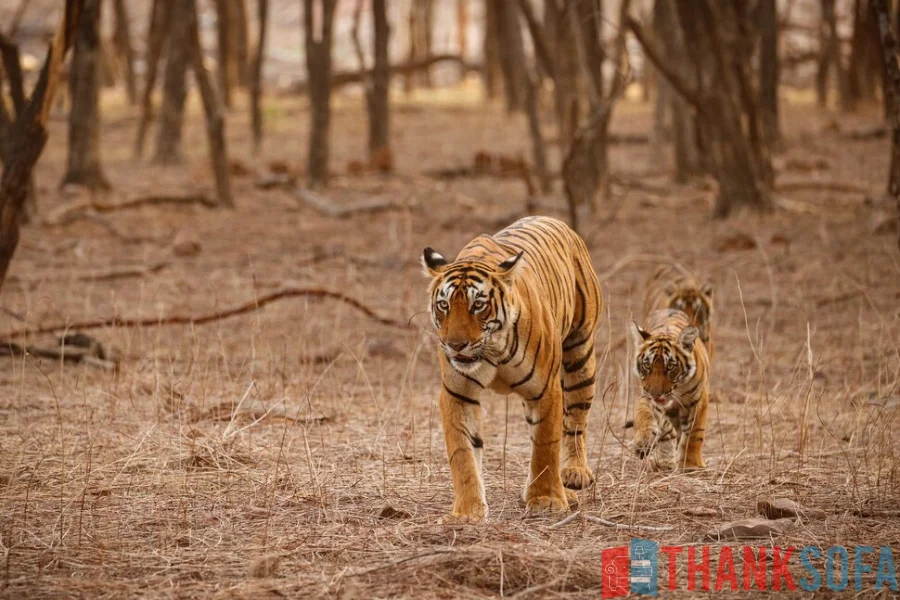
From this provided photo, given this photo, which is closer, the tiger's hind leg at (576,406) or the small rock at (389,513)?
the small rock at (389,513)

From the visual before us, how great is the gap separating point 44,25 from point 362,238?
23.4 m

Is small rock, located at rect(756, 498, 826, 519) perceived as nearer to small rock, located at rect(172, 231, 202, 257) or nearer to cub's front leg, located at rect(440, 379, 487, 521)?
cub's front leg, located at rect(440, 379, 487, 521)

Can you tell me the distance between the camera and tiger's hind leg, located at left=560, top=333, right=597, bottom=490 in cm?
523

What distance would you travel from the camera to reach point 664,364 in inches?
213

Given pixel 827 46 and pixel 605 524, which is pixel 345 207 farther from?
pixel 827 46

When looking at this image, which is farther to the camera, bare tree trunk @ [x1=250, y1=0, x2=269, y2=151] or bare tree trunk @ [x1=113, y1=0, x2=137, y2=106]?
bare tree trunk @ [x1=113, y1=0, x2=137, y2=106]

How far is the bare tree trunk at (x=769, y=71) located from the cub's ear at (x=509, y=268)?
13.8 meters

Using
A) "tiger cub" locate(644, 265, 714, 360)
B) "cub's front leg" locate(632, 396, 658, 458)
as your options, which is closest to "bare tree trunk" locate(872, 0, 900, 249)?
"tiger cub" locate(644, 265, 714, 360)

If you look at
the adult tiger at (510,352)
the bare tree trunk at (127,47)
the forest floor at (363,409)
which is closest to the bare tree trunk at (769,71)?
the forest floor at (363,409)

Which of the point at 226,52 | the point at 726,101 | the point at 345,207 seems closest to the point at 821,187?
the point at 726,101

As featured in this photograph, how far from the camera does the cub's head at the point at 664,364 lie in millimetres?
5410

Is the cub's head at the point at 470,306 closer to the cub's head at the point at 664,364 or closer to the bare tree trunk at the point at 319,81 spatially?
the cub's head at the point at 664,364

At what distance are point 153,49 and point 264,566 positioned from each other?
14.4 m

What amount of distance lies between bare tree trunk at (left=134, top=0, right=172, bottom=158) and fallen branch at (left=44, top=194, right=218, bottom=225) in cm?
321
